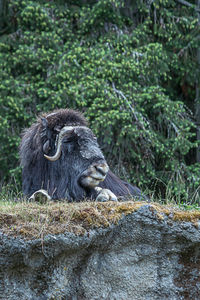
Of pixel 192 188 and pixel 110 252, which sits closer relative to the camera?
pixel 110 252

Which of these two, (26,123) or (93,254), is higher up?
(26,123)

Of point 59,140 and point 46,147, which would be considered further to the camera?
point 46,147

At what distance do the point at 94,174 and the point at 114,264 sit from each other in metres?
1.39

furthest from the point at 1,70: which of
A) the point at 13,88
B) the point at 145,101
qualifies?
the point at 145,101

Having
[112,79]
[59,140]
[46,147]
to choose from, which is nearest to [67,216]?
[59,140]

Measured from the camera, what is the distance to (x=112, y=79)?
32.9 ft

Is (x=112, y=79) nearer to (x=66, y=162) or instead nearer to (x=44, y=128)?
(x=44, y=128)

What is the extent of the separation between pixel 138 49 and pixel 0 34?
4381 millimetres

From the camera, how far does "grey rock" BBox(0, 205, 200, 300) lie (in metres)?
4.08

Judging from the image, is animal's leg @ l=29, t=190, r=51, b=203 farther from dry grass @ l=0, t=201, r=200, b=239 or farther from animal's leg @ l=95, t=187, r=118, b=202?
dry grass @ l=0, t=201, r=200, b=239

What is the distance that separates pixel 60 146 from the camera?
6.17 meters

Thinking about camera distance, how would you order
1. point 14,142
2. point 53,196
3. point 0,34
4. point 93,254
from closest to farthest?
point 93,254 → point 53,196 → point 14,142 → point 0,34

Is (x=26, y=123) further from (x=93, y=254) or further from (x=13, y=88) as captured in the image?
(x=93, y=254)

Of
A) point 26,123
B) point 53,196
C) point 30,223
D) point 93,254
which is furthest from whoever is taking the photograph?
point 26,123
